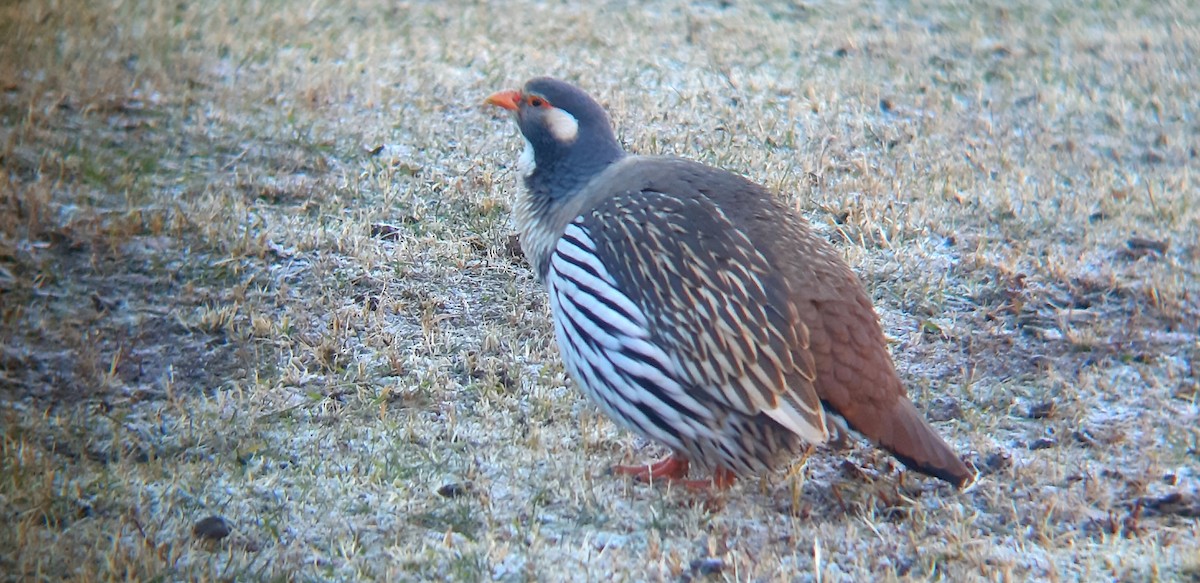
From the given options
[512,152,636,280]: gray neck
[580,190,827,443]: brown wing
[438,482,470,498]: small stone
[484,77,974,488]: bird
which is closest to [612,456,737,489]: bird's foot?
[484,77,974,488]: bird

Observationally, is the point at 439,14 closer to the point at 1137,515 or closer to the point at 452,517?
the point at 452,517

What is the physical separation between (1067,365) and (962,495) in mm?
1279

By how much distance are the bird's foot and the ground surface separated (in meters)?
0.06

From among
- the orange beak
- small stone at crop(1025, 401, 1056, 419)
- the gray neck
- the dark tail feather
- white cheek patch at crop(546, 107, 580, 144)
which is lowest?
small stone at crop(1025, 401, 1056, 419)

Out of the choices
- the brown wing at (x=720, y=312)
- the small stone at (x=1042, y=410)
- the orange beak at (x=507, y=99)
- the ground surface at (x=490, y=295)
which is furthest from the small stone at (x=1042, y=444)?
the orange beak at (x=507, y=99)

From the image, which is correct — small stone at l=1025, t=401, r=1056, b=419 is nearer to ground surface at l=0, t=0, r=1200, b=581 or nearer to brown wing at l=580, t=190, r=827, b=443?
ground surface at l=0, t=0, r=1200, b=581

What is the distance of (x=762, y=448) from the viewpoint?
425cm

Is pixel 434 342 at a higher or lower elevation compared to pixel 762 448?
lower

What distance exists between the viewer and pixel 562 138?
5.03 meters

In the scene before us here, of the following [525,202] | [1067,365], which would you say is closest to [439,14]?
[525,202]

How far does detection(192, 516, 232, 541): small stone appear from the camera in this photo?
4125 mm

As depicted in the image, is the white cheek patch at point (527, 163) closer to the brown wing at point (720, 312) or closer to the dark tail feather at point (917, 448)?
the brown wing at point (720, 312)

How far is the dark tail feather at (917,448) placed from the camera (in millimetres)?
4148

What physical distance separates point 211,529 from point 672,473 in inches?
65.2
